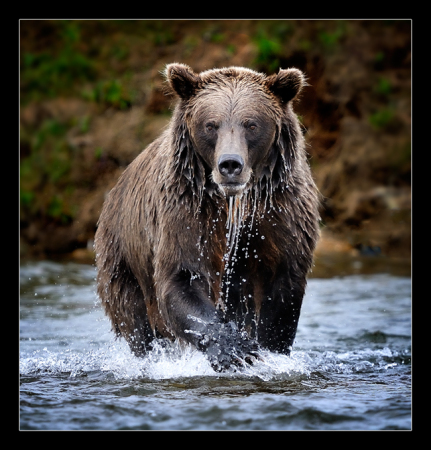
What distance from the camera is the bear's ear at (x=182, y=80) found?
18.7 ft

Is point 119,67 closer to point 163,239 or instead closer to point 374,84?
point 374,84

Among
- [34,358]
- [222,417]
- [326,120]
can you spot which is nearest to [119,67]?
[326,120]

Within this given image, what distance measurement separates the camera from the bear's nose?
16.9 ft

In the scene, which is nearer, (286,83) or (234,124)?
(234,124)

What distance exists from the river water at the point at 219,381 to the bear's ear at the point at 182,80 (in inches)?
78.7

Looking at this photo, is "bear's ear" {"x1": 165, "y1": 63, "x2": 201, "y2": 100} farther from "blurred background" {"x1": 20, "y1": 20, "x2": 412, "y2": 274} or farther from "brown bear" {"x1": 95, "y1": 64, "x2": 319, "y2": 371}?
"blurred background" {"x1": 20, "y1": 20, "x2": 412, "y2": 274}

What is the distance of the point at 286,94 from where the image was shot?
19.0 ft

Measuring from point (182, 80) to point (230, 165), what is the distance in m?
0.96

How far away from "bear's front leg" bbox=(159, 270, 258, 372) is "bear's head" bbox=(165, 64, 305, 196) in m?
0.77

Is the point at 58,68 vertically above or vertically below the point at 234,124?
above

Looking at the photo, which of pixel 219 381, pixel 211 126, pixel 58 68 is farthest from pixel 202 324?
pixel 58 68

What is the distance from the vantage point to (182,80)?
18.9 feet

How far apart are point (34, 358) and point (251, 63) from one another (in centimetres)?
996

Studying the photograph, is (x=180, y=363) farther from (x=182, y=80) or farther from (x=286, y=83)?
(x=286, y=83)
